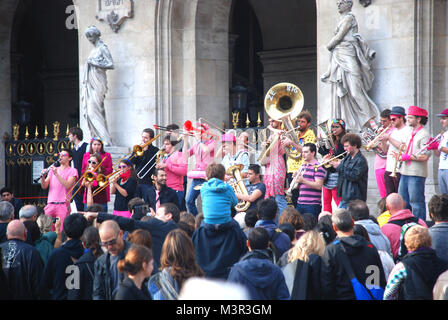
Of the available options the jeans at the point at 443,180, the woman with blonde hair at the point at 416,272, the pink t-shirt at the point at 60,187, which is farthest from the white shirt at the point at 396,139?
the woman with blonde hair at the point at 416,272

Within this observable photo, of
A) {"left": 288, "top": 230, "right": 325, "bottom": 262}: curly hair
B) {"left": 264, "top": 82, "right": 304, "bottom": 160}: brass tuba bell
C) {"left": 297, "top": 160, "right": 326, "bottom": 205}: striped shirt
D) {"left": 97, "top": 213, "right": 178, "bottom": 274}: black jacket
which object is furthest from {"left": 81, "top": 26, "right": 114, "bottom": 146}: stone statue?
{"left": 288, "top": 230, "right": 325, "bottom": 262}: curly hair

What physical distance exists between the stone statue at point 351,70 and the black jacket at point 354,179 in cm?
269

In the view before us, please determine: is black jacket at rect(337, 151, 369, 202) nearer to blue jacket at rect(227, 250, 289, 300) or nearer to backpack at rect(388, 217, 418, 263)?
backpack at rect(388, 217, 418, 263)

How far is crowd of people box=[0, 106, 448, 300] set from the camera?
21.2ft

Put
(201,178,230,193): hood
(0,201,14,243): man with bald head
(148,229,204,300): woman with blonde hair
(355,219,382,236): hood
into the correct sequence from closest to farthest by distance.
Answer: (148,229,204,300): woman with blonde hair
(355,219,382,236): hood
(201,178,230,193): hood
(0,201,14,243): man with bald head

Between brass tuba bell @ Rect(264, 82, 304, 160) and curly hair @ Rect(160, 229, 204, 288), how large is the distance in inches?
245

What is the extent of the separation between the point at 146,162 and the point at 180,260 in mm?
7176

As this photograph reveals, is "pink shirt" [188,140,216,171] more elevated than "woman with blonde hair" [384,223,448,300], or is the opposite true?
"pink shirt" [188,140,216,171]

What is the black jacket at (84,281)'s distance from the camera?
7004 mm

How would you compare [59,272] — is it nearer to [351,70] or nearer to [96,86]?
[351,70]

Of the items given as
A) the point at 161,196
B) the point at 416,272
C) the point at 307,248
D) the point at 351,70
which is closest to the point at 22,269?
the point at 307,248

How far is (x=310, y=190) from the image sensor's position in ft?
37.9

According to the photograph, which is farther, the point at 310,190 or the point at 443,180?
the point at 310,190

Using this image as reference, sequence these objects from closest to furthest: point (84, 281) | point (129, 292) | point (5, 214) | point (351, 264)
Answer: point (129, 292) < point (351, 264) < point (84, 281) < point (5, 214)
